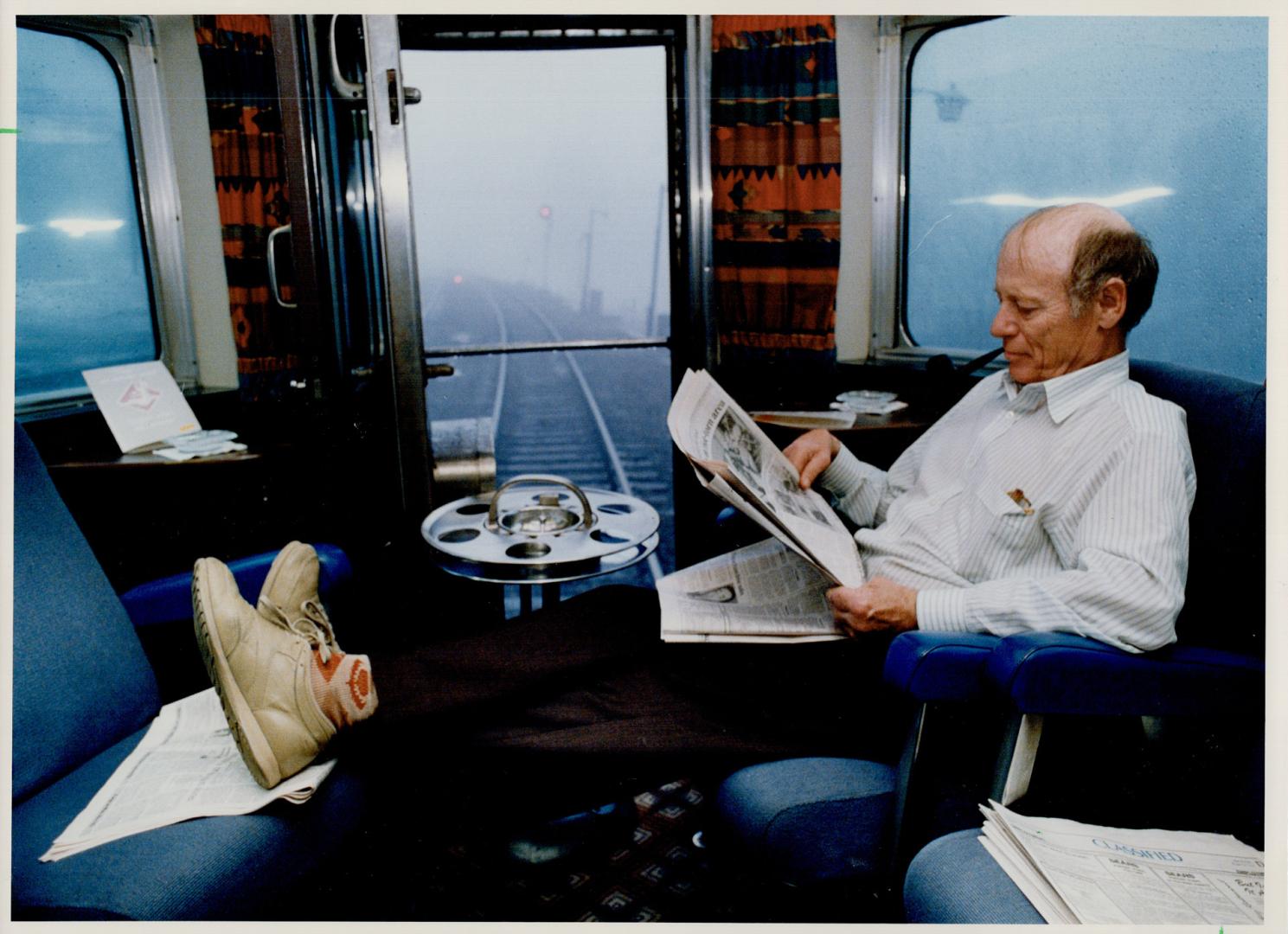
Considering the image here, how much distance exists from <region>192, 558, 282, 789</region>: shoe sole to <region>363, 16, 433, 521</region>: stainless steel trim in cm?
107

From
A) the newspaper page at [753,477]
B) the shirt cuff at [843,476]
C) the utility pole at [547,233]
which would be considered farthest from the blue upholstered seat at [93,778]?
the utility pole at [547,233]

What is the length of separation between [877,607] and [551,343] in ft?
8.05

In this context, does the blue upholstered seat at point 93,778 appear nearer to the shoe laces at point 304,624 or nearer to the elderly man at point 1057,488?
the shoe laces at point 304,624

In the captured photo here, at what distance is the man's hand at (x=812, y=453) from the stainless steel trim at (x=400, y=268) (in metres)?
0.97

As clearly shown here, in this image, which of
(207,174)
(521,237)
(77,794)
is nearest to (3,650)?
(77,794)

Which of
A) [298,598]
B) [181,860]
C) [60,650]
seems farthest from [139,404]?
[181,860]

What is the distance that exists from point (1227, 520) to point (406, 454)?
5.66 ft

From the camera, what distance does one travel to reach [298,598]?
122 centimetres

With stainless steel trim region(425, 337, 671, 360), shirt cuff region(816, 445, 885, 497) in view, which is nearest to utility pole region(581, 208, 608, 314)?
stainless steel trim region(425, 337, 671, 360)

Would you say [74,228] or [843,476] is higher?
[74,228]

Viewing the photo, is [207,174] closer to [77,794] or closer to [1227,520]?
[77,794]

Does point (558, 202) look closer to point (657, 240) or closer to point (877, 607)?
point (657, 240)

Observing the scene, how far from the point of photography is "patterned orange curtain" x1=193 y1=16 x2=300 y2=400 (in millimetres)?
Result: 2598

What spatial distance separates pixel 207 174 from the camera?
294cm
